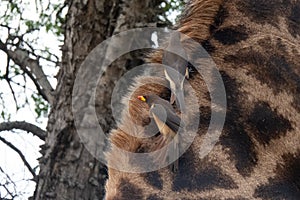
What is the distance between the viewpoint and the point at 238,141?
203cm

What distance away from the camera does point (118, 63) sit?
4.74 metres

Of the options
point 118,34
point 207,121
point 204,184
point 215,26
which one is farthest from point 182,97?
point 118,34

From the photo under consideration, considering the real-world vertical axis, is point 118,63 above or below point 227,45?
above

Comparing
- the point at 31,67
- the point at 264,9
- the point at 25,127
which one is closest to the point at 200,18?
the point at 264,9

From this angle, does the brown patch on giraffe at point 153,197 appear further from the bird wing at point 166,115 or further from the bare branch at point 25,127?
the bare branch at point 25,127

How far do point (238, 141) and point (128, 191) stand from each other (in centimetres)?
33

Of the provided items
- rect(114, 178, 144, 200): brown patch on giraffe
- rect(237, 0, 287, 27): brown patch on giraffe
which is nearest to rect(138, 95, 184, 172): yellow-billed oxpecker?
rect(114, 178, 144, 200): brown patch on giraffe

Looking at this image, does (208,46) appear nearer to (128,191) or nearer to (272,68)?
(272,68)

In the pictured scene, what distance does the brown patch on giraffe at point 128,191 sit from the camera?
1.97 metres

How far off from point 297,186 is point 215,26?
560 millimetres

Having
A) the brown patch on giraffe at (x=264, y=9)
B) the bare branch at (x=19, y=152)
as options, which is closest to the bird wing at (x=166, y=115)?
the brown patch on giraffe at (x=264, y=9)

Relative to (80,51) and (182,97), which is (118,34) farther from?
(182,97)

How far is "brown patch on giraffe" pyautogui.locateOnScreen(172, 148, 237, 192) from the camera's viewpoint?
194 cm

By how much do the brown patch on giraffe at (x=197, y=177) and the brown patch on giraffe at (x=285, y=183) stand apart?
87 mm
